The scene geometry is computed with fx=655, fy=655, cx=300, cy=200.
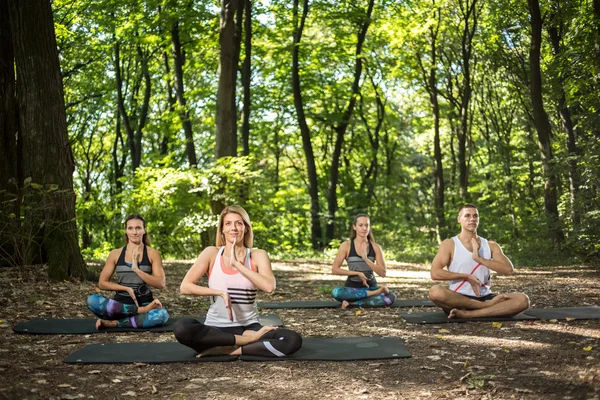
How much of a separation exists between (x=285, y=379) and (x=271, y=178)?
87.4 ft

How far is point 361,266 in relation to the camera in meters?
8.64

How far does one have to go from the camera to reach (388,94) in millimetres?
31250

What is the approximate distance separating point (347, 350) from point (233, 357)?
3.28ft

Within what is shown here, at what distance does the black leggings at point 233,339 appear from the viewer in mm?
5281

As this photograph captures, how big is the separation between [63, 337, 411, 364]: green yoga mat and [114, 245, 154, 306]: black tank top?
3.04 feet

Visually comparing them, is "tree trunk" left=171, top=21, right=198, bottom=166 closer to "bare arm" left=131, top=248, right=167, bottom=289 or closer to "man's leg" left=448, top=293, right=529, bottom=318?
"bare arm" left=131, top=248, right=167, bottom=289

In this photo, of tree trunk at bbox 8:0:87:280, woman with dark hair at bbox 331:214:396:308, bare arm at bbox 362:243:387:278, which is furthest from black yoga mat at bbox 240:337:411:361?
tree trunk at bbox 8:0:87:280

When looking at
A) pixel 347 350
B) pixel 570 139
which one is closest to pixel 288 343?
pixel 347 350

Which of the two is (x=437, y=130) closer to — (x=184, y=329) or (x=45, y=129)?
(x=45, y=129)

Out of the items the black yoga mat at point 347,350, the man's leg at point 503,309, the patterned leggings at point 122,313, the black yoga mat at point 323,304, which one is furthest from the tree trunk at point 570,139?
the patterned leggings at point 122,313

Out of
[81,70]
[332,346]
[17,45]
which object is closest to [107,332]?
[332,346]

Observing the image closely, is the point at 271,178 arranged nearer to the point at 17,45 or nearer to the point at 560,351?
the point at 17,45

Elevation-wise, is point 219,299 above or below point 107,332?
above

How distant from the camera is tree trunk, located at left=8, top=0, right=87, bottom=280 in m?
Answer: 9.84
